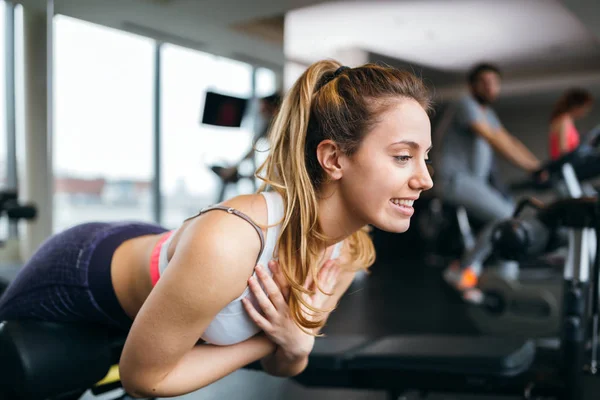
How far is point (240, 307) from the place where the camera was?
0.78 meters

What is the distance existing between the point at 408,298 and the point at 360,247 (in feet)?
8.24

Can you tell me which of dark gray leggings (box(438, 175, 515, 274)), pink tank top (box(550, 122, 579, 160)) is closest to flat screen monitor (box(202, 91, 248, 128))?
dark gray leggings (box(438, 175, 515, 274))

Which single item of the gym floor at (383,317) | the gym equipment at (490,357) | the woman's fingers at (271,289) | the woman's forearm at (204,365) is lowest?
the gym floor at (383,317)

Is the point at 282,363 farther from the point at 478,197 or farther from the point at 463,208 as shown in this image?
the point at 463,208

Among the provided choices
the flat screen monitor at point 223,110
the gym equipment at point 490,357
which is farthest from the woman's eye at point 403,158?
the gym equipment at point 490,357

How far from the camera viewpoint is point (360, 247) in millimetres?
970

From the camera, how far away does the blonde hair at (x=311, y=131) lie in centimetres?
70

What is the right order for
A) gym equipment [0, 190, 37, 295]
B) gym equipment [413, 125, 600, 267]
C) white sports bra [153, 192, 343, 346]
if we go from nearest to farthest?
white sports bra [153, 192, 343, 346]
gym equipment [0, 190, 37, 295]
gym equipment [413, 125, 600, 267]

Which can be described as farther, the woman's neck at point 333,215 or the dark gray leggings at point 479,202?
the dark gray leggings at point 479,202

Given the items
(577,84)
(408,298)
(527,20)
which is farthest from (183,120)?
(577,84)

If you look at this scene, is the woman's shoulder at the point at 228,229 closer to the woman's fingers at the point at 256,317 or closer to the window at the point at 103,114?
the woman's fingers at the point at 256,317

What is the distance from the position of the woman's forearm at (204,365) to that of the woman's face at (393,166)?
321 mm

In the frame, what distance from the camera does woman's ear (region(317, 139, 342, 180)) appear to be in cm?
71

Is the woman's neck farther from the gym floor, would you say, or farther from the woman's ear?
the gym floor
